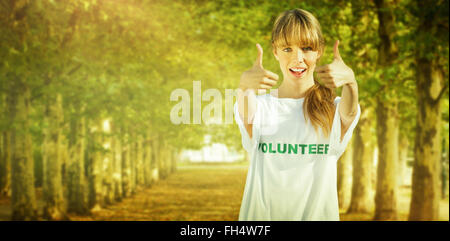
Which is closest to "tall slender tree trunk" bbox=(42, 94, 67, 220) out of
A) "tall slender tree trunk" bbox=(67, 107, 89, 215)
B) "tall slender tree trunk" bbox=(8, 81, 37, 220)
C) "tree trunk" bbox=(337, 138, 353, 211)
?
"tall slender tree trunk" bbox=(8, 81, 37, 220)

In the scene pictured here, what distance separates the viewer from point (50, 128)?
55.2ft

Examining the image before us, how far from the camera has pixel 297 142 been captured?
3115 mm

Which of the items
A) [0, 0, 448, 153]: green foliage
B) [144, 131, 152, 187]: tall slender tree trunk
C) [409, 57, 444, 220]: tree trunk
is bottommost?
[144, 131, 152, 187]: tall slender tree trunk

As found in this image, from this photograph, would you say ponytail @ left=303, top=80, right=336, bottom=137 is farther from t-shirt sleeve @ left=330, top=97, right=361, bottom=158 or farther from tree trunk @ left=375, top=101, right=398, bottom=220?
tree trunk @ left=375, top=101, right=398, bottom=220

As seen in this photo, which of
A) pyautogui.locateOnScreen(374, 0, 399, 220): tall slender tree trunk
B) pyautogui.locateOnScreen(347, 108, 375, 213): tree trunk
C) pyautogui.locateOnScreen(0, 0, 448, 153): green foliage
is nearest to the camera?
pyautogui.locateOnScreen(0, 0, 448, 153): green foliage

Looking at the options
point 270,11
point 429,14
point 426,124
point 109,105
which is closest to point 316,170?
point 429,14

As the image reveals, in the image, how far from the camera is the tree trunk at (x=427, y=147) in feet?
40.6

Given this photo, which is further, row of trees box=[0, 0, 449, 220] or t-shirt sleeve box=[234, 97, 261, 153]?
row of trees box=[0, 0, 449, 220]

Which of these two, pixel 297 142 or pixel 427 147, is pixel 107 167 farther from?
pixel 297 142

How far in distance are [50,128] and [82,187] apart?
11.5 ft

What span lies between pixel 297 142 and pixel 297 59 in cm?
51

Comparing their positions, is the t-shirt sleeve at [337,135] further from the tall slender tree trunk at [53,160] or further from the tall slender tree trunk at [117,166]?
the tall slender tree trunk at [117,166]

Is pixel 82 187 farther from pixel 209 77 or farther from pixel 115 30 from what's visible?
pixel 209 77

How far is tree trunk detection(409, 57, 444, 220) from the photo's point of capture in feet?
Result: 40.6
